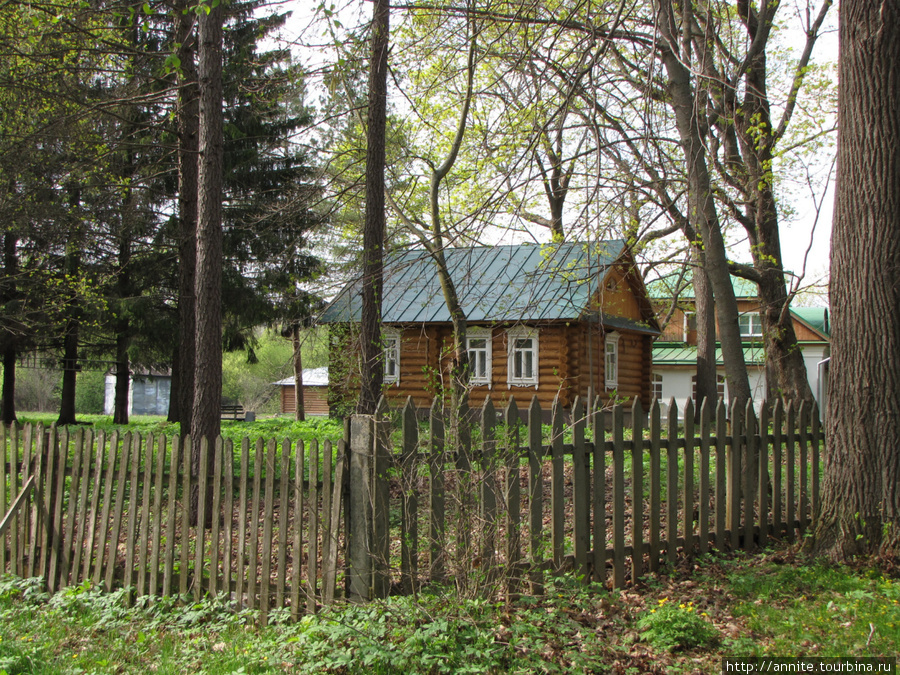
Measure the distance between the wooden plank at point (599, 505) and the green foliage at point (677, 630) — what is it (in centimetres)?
101

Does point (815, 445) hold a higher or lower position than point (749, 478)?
higher

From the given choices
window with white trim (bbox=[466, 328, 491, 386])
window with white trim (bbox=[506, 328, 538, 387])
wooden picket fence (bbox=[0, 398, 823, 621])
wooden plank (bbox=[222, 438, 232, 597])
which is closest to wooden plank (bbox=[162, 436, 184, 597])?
wooden picket fence (bbox=[0, 398, 823, 621])

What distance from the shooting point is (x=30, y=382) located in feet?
178

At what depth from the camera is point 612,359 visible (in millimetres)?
22812

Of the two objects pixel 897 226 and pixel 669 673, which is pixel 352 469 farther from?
pixel 897 226

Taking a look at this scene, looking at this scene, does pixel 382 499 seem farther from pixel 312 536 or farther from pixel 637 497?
pixel 637 497

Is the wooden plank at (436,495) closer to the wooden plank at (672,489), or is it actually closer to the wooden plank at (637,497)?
the wooden plank at (637,497)

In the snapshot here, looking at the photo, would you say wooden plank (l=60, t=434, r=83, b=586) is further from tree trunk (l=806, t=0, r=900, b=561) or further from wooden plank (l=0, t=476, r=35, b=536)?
tree trunk (l=806, t=0, r=900, b=561)

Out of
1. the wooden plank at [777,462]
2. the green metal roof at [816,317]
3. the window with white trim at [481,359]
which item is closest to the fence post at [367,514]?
the wooden plank at [777,462]

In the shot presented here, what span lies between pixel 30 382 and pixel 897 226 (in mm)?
61814

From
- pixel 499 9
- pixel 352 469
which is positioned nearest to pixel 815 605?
pixel 352 469

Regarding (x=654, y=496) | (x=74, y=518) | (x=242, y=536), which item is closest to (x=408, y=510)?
(x=242, y=536)

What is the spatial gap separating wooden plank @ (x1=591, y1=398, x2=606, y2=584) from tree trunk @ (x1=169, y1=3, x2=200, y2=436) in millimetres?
6294

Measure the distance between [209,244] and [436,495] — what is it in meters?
4.63
